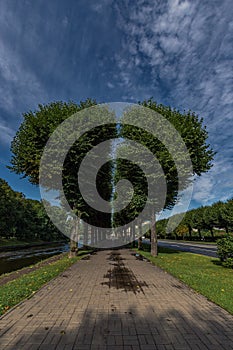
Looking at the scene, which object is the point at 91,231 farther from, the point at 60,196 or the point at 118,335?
the point at 118,335

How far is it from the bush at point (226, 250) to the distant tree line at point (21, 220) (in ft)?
142

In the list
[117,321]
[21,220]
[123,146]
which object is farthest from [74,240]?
[21,220]

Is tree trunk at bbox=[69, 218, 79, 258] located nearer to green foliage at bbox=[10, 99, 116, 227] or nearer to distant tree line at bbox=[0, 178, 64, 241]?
green foliage at bbox=[10, 99, 116, 227]

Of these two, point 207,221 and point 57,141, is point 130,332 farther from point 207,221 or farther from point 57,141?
point 207,221

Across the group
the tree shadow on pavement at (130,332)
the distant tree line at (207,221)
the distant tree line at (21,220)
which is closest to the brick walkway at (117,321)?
the tree shadow on pavement at (130,332)

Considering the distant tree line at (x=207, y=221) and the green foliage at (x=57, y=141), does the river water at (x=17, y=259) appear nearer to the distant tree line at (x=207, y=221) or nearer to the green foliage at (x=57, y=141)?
the green foliage at (x=57, y=141)

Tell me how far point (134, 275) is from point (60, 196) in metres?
10.8

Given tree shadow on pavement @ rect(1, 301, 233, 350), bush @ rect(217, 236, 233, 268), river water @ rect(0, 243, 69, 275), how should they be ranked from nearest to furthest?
1. tree shadow on pavement @ rect(1, 301, 233, 350)
2. bush @ rect(217, 236, 233, 268)
3. river water @ rect(0, 243, 69, 275)

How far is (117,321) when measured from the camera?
15.8ft

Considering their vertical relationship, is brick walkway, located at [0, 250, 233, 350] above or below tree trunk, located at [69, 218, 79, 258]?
below

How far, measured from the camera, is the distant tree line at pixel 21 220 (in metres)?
47.6

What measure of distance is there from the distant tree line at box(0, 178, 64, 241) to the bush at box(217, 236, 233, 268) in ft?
142

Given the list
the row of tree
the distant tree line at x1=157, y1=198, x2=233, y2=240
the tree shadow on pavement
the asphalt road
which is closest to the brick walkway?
the tree shadow on pavement

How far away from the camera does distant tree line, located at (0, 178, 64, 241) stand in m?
47.6
